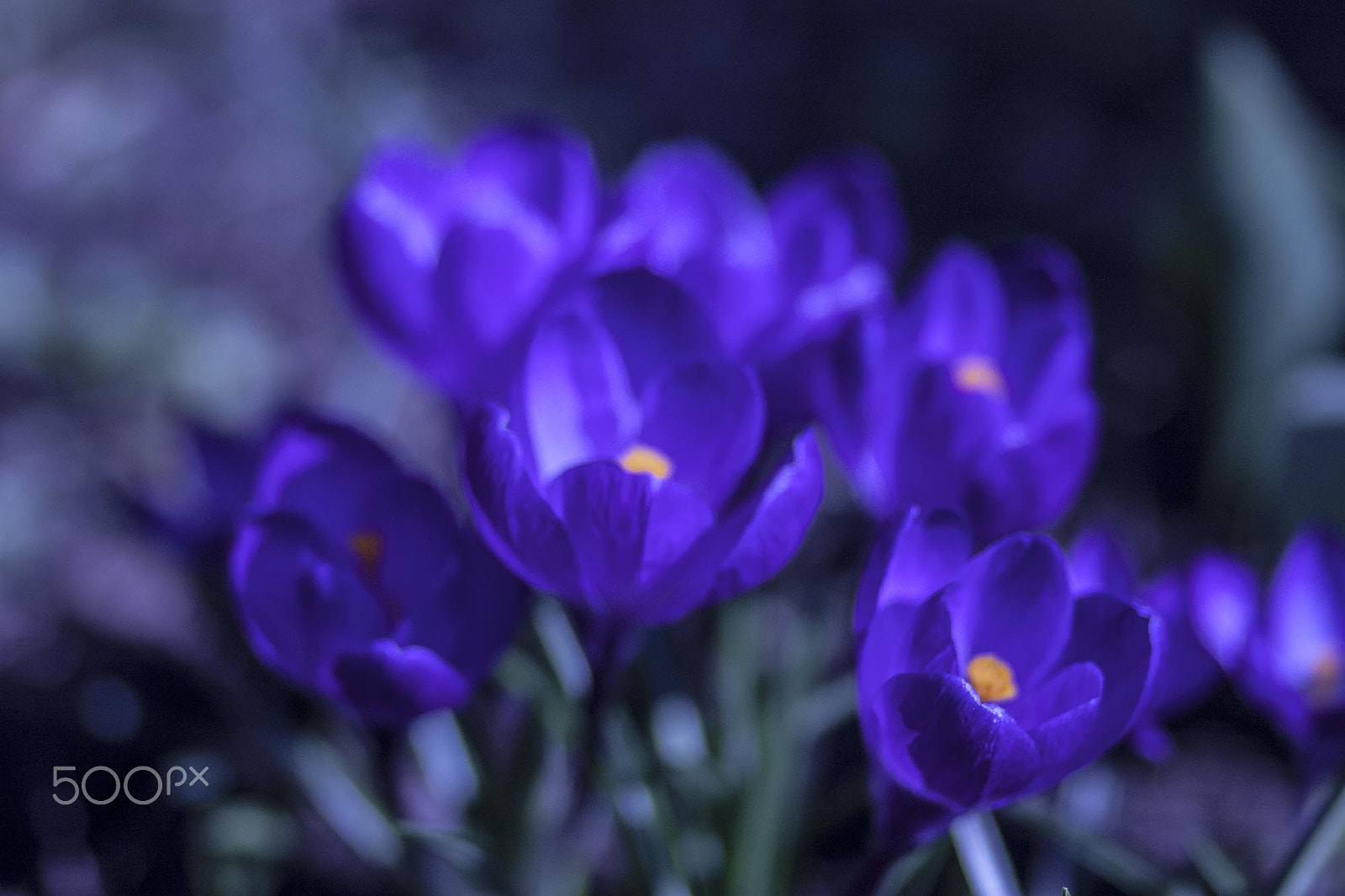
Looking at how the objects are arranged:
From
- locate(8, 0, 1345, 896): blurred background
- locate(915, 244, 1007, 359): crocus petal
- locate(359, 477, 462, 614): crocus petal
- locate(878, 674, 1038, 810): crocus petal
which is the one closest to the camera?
locate(878, 674, 1038, 810): crocus petal

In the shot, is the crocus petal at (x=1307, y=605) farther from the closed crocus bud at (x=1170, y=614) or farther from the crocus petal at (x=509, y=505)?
the crocus petal at (x=509, y=505)

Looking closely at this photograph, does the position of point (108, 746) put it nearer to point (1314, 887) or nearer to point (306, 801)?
point (306, 801)

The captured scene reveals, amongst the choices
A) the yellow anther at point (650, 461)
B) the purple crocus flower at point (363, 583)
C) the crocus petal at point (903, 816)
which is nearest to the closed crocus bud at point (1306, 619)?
the crocus petal at point (903, 816)

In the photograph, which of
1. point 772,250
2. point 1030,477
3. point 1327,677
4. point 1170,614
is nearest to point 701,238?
point 772,250

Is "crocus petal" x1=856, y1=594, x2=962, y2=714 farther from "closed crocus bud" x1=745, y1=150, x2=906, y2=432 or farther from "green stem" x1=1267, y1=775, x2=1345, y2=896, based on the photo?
"green stem" x1=1267, y1=775, x2=1345, y2=896

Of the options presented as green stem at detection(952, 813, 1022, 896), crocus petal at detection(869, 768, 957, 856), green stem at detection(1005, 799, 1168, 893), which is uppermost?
crocus petal at detection(869, 768, 957, 856)

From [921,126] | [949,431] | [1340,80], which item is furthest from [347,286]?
[1340,80]
